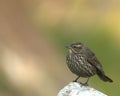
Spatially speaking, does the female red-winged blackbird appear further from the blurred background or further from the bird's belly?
the blurred background

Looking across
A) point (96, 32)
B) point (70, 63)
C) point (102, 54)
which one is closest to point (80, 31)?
point (96, 32)

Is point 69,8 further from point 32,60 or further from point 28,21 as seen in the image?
point 32,60

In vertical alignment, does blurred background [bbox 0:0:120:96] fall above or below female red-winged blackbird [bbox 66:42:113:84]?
above

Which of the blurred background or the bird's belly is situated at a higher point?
the blurred background

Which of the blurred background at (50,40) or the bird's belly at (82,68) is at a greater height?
the blurred background at (50,40)

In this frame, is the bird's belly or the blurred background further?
the blurred background

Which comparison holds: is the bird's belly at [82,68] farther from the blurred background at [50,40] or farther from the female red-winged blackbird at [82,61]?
the blurred background at [50,40]

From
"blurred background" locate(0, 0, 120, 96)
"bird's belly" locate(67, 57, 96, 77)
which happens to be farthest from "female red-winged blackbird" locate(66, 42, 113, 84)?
"blurred background" locate(0, 0, 120, 96)

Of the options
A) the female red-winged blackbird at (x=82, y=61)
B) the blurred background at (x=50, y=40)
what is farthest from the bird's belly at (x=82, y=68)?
the blurred background at (x=50, y=40)

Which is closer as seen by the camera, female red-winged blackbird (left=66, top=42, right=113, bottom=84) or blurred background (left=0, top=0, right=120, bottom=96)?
female red-winged blackbird (left=66, top=42, right=113, bottom=84)
